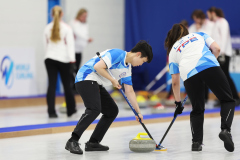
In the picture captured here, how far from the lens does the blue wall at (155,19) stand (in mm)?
9469

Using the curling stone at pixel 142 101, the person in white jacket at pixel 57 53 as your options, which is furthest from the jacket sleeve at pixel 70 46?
the curling stone at pixel 142 101

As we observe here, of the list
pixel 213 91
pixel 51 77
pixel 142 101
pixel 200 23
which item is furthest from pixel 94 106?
pixel 200 23

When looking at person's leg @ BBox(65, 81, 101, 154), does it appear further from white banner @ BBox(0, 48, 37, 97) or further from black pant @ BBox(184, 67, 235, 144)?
white banner @ BBox(0, 48, 37, 97)

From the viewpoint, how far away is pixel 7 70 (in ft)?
26.2

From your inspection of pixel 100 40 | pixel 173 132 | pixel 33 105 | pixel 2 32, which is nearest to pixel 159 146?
pixel 173 132

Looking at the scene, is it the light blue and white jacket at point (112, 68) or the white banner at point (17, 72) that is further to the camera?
the white banner at point (17, 72)

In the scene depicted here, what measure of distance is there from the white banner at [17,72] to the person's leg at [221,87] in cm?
484

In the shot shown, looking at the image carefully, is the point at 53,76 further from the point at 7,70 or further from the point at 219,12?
the point at 219,12

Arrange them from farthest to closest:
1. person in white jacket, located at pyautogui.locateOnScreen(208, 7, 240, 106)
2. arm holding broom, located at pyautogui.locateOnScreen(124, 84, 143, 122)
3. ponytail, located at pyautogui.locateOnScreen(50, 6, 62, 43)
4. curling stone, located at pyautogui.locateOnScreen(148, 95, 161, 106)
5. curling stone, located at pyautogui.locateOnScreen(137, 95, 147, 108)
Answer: curling stone, located at pyautogui.locateOnScreen(148, 95, 161, 106), curling stone, located at pyautogui.locateOnScreen(137, 95, 147, 108), person in white jacket, located at pyautogui.locateOnScreen(208, 7, 240, 106), ponytail, located at pyautogui.locateOnScreen(50, 6, 62, 43), arm holding broom, located at pyautogui.locateOnScreen(124, 84, 143, 122)

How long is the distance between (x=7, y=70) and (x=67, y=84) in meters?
2.14

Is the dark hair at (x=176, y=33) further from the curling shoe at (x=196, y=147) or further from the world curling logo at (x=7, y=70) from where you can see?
the world curling logo at (x=7, y=70)

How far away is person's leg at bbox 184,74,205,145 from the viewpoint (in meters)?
3.89

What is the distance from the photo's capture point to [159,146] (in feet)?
13.4

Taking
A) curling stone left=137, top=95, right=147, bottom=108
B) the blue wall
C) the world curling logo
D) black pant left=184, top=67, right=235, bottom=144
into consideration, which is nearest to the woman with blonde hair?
black pant left=184, top=67, right=235, bottom=144
